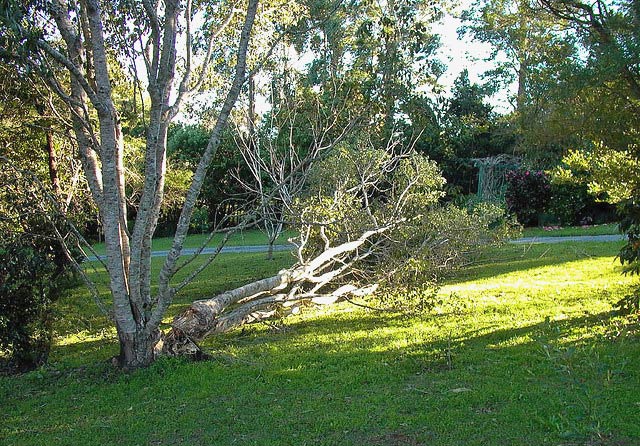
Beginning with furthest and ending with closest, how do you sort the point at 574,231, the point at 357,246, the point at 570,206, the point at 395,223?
the point at 570,206 < the point at 574,231 < the point at 357,246 < the point at 395,223

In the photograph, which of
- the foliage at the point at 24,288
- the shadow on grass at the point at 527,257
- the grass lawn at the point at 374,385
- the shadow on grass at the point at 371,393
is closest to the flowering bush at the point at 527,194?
the shadow on grass at the point at 527,257

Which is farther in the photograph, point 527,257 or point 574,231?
point 574,231

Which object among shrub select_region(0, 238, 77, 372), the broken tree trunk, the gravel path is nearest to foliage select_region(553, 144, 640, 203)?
the broken tree trunk

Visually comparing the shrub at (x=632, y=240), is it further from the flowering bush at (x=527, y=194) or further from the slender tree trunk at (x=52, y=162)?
the flowering bush at (x=527, y=194)

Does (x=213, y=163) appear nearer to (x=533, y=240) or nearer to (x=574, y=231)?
(x=533, y=240)

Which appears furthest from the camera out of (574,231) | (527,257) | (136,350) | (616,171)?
(574,231)

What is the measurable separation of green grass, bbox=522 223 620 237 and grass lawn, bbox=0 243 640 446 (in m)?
10.3

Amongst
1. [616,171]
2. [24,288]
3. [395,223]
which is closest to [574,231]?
[395,223]

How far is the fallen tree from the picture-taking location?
7.83 m

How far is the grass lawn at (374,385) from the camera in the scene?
13.5 ft

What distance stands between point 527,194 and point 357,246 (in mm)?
14994

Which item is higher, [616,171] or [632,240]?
[616,171]

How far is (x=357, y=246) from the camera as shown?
9.38 m

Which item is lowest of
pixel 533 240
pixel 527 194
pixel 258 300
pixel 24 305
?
pixel 258 300
